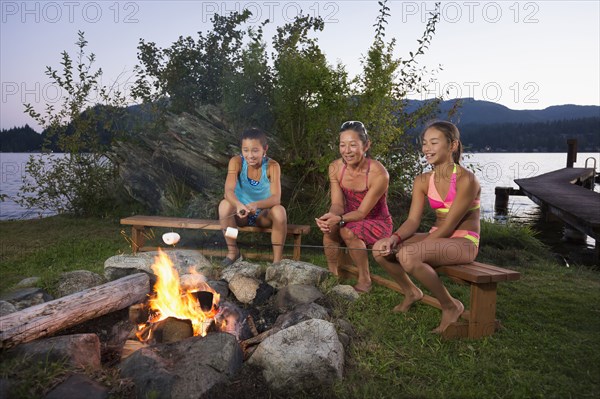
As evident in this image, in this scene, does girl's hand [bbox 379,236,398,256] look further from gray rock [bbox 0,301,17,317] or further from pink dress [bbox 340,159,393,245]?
gray rock [bbox 0,301,17,317]

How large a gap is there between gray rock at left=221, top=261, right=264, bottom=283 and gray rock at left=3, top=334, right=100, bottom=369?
1.76 metres

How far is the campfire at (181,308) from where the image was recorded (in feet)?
13.1

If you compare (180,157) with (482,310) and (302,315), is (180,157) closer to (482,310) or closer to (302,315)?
(302,315)

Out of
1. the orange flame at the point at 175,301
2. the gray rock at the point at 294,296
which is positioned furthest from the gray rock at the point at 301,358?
the gray rock at the point at 294,296

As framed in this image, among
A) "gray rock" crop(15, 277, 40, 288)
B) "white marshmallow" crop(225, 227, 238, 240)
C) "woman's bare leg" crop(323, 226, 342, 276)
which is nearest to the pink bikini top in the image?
"woman's bare leg" crop(323, 226, 342, 276)

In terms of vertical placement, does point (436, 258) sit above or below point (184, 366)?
above

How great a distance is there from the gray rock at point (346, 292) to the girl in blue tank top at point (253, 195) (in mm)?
1027

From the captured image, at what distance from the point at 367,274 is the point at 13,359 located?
3.33 m

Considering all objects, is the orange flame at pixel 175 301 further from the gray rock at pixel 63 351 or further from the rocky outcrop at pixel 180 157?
the rocky outcrop at pixel 180 157

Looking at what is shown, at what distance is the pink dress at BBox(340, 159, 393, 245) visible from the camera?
5125 mm

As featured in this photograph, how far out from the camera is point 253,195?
6.19 m

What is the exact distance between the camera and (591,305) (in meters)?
5.18

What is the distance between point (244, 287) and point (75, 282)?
1.70 m

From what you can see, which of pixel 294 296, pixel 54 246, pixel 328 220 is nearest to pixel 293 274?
pixel 294 296
